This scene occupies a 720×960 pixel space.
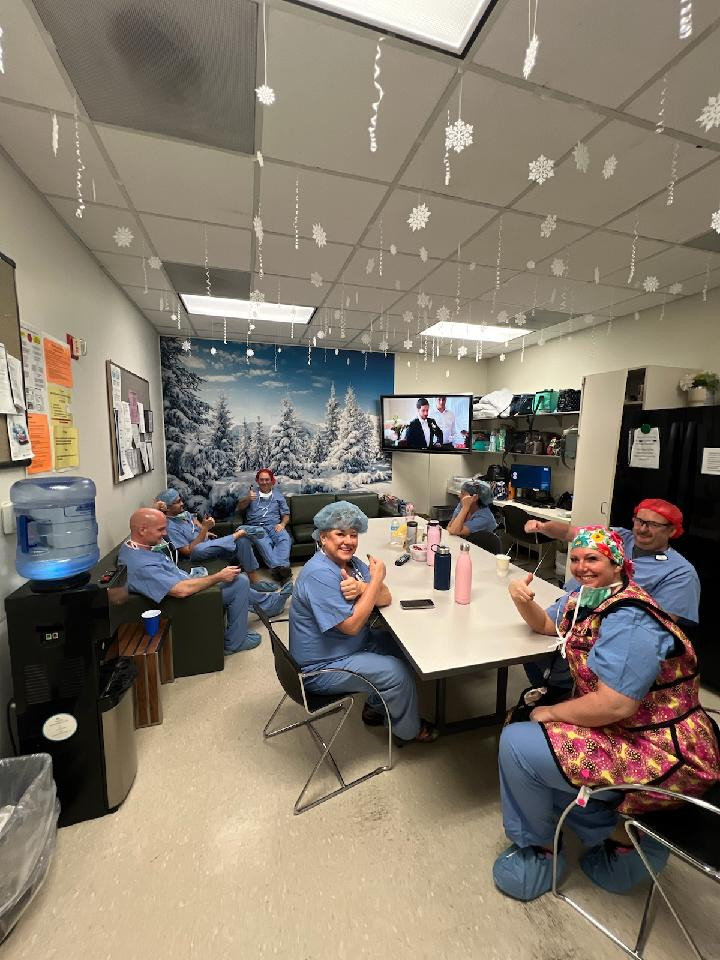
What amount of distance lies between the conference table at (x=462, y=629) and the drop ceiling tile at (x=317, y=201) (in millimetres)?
2159

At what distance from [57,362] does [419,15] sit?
2.25m

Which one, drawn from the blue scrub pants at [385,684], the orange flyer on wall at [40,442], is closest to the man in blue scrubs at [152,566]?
the orange flyer on wall at [40,442]

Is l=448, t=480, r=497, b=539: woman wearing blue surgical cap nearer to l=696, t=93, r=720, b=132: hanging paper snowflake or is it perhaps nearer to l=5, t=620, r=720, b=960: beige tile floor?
l=5, t=620, r=720, b=960: beige tile floor

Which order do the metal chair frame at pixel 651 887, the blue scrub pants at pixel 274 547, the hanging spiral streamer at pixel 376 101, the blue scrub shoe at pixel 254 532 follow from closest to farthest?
the metal chair frame at pixel 651 887
the hanging spiral streamer at pixel 376 101
the blue scrub shoe at pixel 254 532
the blue scrub pants at pixel 274 547

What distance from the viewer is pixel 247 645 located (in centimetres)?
297

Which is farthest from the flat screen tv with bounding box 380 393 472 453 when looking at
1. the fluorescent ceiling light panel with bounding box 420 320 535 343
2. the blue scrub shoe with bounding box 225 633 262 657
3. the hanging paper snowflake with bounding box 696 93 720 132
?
the hanging paper snowflake with bounding box 696 93 720 132

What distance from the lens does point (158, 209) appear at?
2107mm

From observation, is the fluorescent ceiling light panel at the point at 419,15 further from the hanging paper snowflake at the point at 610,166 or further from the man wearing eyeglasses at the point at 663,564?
the man wearing eyeglasses at the point at 663,564

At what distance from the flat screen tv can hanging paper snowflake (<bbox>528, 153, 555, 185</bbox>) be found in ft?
11.4

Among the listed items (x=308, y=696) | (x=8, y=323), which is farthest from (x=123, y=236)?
(x=308, y=696)

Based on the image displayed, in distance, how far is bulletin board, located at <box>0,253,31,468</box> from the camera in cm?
160

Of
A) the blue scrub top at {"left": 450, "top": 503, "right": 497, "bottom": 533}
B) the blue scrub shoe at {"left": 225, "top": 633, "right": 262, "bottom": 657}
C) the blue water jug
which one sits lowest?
the blue scrub shoe at {"left": 225, "top": 633, "right": 262, "bottom": 657}

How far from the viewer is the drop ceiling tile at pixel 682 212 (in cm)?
181

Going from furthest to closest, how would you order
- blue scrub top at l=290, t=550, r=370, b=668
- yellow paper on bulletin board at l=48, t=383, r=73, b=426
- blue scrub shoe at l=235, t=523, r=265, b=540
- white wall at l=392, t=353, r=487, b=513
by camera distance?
white wall at l=392, t=353, r=487, b=513 < blue scrub shoe at l=235, t=523, r=265, b=540 < yellow paper on bulletin board at l=48, t=383, r=73, b=426 < blue scrub top at l=290, t=550, r=370, b=668
